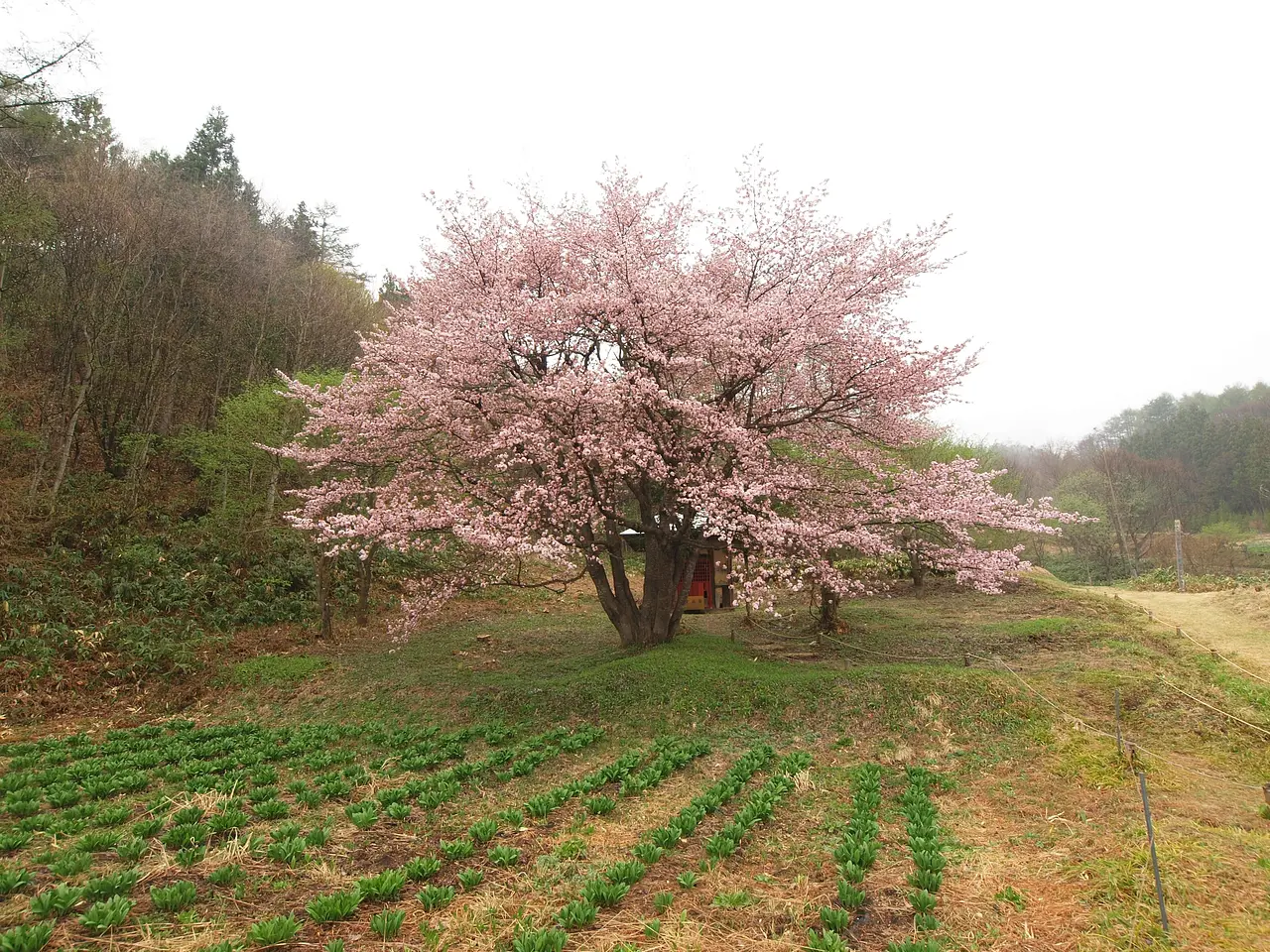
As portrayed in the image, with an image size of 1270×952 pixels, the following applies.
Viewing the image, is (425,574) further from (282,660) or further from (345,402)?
(345,402)

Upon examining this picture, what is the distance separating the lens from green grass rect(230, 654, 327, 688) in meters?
11.9

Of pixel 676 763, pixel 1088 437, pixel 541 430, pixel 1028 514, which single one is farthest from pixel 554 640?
pixel 1088 437

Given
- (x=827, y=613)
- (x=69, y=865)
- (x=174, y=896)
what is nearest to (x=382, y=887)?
(x=174, y=896)

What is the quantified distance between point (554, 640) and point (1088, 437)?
80207mm

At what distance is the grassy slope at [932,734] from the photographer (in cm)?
416

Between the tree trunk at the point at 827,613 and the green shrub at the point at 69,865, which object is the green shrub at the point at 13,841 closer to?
the green shrub at the point at 69,865

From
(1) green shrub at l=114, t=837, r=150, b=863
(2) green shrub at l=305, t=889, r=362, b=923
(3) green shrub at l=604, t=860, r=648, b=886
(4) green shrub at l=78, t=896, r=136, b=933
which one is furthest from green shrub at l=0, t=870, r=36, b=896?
(3) green shrub at l=604, t=860, r=648, b=886

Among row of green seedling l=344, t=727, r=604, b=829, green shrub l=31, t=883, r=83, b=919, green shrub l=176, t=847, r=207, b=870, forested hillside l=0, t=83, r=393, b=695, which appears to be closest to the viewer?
green shrub l=31, t=883, r=83, b=919

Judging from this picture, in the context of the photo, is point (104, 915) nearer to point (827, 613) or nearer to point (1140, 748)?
point (1140, 748)

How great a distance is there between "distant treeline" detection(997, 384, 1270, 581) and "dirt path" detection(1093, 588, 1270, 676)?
1054 cm

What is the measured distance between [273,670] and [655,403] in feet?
28.7

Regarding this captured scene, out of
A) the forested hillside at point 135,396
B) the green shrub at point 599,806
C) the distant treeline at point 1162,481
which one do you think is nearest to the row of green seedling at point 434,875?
the green shrub at point 599,806

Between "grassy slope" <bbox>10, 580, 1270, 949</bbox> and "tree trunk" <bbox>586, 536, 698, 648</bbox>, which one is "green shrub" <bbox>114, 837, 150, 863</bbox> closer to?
"grassy slope" <bbox>10, 580, 1270, 949</bbox>

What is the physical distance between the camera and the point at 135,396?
20516 millimetres
